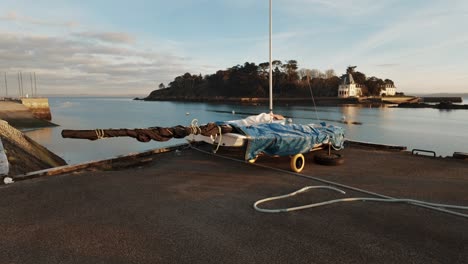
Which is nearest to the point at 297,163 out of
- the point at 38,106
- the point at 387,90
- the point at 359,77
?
the point at 38,106

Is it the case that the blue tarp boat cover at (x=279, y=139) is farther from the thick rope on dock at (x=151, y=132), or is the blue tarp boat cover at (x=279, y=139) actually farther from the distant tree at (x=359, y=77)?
the distant tree at (x=359, y=77)

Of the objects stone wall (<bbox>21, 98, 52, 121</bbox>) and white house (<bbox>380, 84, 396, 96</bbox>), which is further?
white house (<bbox>380, 84, 396, 96</bbox>)

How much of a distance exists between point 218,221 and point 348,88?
393 ft

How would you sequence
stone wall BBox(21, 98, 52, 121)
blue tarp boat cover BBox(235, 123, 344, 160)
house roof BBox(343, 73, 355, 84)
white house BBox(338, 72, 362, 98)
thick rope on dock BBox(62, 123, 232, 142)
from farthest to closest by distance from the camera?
house roof BBox(343, 73, 355, 84), white house BBox(338, 72, 362, 98), stone wall BBox(21, 98, 52, 121), blue tarp boat cover BBox(235, 123, 344, 160), thick rope on dock BBox(62, 123, 232, 142)

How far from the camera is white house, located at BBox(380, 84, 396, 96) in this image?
409 feet

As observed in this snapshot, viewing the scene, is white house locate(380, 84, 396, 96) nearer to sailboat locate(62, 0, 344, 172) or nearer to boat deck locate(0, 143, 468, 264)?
sailboat locate(62, 0, 344, 172)

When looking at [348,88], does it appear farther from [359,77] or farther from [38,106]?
[38,106]

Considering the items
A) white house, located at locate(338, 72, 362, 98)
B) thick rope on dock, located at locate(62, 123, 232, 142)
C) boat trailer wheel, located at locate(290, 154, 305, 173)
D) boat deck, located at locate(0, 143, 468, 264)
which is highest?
white house, located at locate(338, 72, 362, 98)

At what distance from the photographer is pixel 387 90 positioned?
422ft

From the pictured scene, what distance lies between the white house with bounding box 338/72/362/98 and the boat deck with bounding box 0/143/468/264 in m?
114

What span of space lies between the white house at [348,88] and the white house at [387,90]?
15.4 m

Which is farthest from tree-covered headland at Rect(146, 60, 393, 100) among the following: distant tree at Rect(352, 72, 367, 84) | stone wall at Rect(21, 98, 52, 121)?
stone wall at Rect(21, 98, 52, 121)

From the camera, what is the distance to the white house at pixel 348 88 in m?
113

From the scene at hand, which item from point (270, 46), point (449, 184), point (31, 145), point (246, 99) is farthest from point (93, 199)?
point (246, 99)
